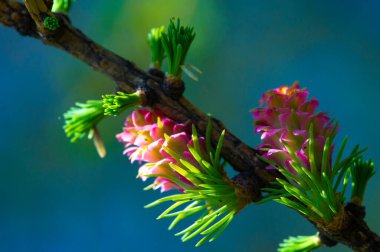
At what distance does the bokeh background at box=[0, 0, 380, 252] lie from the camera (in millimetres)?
787

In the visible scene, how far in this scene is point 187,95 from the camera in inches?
31.8

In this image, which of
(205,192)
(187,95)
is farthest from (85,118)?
(187,95)

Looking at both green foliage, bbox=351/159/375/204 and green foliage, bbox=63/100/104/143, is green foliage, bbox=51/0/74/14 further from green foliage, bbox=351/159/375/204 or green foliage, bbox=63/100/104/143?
green foliage, bbox=351/159/375/204

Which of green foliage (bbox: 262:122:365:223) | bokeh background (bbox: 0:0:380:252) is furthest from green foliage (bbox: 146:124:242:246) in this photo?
bokeh background (bbox: 0:0:380:252)

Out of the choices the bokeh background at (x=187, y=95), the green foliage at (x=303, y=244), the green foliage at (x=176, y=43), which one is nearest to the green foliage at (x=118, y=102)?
the green foliage at (x=176, y=43)

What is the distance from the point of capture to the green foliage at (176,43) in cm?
27

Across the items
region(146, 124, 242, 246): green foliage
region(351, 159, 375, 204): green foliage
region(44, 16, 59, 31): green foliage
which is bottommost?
region(351, 159, 375, 204): green foliage

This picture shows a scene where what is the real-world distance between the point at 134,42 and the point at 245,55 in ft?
0.64

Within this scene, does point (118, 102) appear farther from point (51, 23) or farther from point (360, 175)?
point (360, 175)

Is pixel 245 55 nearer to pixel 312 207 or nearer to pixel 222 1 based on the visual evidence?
pixel 222 1

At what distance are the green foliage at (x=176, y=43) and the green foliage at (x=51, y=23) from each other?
6cm

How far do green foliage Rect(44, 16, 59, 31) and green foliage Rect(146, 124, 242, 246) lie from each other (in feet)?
0.33

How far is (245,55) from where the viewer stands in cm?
83

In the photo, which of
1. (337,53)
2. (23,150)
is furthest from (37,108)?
(337,53)
